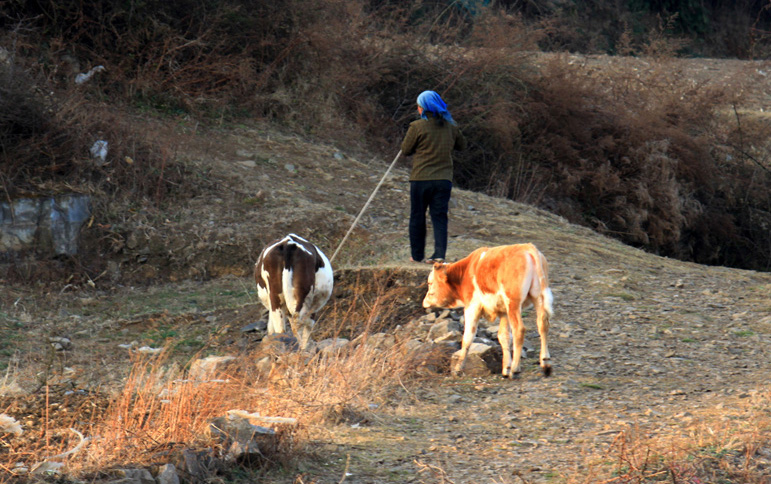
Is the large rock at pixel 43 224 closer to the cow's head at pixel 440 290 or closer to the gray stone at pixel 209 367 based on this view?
the gray stone at pixel 209 367

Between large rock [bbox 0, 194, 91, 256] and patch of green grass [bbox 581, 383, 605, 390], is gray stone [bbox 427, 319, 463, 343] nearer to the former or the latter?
patch of green grass [bbox 581, 383, 605, 390]

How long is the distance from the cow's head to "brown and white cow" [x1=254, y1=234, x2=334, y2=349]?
1.25m

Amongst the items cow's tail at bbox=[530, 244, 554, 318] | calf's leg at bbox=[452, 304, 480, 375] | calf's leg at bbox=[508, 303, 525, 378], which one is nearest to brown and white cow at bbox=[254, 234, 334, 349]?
calf's leg at bbox=[452, 304, 480, 375]

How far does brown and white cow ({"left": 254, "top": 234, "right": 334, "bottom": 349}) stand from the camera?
333 inches

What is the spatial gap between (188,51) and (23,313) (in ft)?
24.0

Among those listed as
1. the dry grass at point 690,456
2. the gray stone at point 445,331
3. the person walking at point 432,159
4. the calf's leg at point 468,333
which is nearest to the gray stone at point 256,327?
the gray stone at point 445,331

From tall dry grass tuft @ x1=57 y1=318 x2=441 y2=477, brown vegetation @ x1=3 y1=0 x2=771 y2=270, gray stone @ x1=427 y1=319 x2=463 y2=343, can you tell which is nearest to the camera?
tall dry grass tuft @ x1=57 y1=318 x2=441 y2=477

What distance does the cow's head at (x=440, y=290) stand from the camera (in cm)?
782

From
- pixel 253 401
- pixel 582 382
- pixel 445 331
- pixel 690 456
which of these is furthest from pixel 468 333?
pixel 690 456

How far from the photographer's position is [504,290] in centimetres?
703

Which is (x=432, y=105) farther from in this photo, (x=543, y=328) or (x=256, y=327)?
(x=543, y=328)

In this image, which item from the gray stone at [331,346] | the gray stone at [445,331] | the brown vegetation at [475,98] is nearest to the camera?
the gray stone at [331,346]

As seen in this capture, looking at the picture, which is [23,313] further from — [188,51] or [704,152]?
[704,152]

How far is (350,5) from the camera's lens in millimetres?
18469
